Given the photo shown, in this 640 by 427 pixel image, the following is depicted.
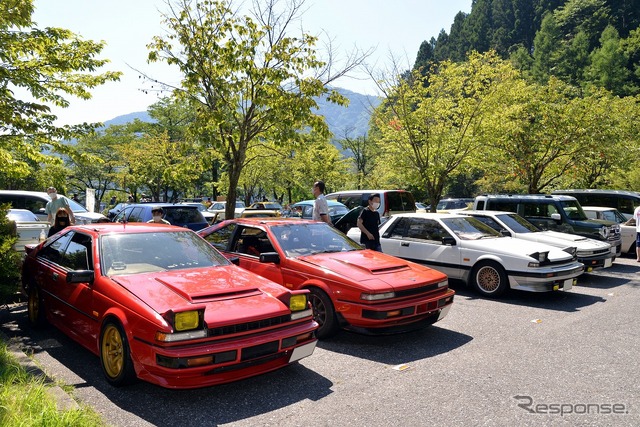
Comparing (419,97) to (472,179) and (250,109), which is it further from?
(472,179)

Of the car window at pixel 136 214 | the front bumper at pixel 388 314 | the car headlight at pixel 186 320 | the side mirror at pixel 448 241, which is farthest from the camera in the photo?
the car window at pixel 136 214

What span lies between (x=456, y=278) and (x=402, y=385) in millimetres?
4423

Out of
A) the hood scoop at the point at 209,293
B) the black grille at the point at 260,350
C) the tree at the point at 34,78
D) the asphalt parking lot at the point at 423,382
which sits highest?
the tree at the point at 34,78

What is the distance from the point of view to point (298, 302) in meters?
4.26

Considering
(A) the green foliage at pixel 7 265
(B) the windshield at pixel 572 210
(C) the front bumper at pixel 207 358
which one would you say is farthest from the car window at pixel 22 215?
(B) the windshield at pixel 572 210

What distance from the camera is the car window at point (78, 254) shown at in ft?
15.6

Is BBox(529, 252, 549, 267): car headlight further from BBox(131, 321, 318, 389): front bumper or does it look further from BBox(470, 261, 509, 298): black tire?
BBox(131, 321, 318, 389): front bumper

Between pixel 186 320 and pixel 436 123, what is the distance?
1290cm

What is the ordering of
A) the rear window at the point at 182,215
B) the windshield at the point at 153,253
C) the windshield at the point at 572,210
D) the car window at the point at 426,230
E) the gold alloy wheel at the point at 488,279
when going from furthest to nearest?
the windshield at the point at 572,210 → the rear window at the point at 182,215 → the car window at the point at 426,230 → the gold alloy wheel at the point at 488,279 → the windshield at the point at 153,253

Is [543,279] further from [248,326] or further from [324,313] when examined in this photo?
[248,326]

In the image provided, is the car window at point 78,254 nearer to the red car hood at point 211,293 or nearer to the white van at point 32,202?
the red car hood at point 211,293

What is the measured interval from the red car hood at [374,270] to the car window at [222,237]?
4.83 ft

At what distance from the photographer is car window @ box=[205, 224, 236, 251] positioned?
6816 mm

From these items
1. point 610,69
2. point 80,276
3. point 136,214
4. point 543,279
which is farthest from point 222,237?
point 610,69
